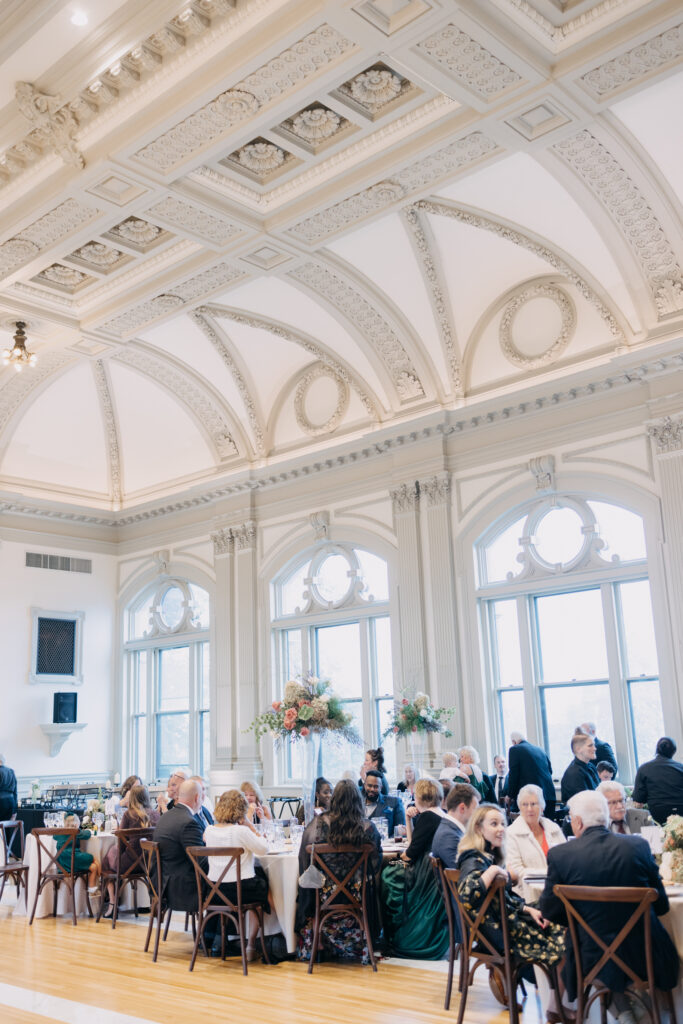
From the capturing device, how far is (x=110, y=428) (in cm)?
1483

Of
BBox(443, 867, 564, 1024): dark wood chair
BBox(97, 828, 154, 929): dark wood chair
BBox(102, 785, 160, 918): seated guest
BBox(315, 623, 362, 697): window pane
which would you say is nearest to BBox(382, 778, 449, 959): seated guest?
BBox(443, 867, 564, 1024): dark wood chair

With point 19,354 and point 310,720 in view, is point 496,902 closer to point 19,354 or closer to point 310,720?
point 310,720

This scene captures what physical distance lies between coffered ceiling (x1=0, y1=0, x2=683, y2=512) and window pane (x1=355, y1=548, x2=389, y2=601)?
1.68m

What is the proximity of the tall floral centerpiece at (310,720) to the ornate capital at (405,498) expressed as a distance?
3672 millimetres

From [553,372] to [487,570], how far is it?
7.70 feet

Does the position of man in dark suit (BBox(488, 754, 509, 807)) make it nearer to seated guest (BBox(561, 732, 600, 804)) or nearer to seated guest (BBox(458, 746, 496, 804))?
seated guest (BBox(458, 746, 496, 804))

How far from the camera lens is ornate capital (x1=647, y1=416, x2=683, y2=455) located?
932 cm

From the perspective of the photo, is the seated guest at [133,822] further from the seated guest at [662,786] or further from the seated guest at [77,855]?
the seated guest at [662,786]

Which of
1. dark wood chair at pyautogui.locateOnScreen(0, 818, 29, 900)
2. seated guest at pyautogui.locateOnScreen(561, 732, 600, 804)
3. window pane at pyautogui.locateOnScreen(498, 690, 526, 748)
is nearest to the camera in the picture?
seated guest at pyautogui.locateOnScreen(561, 732, 600, 804)

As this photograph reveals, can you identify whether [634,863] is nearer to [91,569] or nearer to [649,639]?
[649,639]

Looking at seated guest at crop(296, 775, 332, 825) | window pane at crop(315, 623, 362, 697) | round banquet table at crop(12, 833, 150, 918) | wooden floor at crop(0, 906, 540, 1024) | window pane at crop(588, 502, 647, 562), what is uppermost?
window pane at crop(588, 502, 647, 562)

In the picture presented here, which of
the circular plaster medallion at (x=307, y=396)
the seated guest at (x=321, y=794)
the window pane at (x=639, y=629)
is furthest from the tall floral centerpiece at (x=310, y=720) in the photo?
the circular plaster medallion at (x=307, y=396)

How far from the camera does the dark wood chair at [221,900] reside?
6.51 meters

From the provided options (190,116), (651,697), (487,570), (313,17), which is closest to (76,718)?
(487,570)
